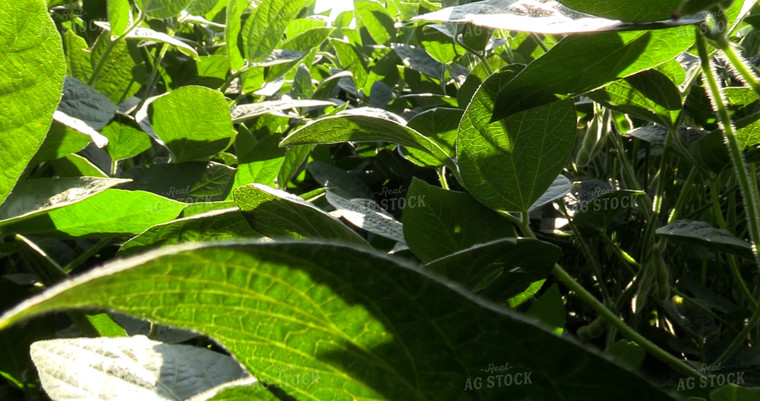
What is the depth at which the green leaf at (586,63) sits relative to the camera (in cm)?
46

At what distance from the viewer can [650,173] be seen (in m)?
1.18

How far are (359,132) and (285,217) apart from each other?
0.12 metres

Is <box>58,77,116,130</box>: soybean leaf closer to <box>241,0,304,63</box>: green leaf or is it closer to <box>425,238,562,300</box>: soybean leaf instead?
<box>241,0,304,63</box>: green leaf

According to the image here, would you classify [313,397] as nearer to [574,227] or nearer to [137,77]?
[574,227]

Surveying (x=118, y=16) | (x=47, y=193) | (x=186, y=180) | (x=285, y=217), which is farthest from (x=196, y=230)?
(x=118, y=16)

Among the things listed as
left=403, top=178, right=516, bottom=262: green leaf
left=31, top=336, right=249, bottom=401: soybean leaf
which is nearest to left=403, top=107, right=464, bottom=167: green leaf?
left=403, top=178, right=516, bottom=262: green leaf

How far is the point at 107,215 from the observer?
2.13 ft

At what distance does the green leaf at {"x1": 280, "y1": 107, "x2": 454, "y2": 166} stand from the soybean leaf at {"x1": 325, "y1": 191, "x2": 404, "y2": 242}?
6 cm

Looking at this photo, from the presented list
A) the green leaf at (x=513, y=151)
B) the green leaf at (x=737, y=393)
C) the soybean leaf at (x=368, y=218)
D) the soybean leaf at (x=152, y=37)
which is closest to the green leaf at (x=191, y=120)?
the soybean leaf at (x=152, y=37)

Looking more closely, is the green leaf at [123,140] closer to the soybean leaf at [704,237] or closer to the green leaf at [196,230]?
the green leaf at [196,230]

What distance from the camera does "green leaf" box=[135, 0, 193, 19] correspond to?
0.95 m

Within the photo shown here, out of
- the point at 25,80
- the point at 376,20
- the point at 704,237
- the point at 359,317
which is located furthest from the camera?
the point at 376,20

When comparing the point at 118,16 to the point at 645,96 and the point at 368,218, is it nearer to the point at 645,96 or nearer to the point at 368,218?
the point at 368,218

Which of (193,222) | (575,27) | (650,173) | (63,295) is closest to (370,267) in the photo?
(63,295)
